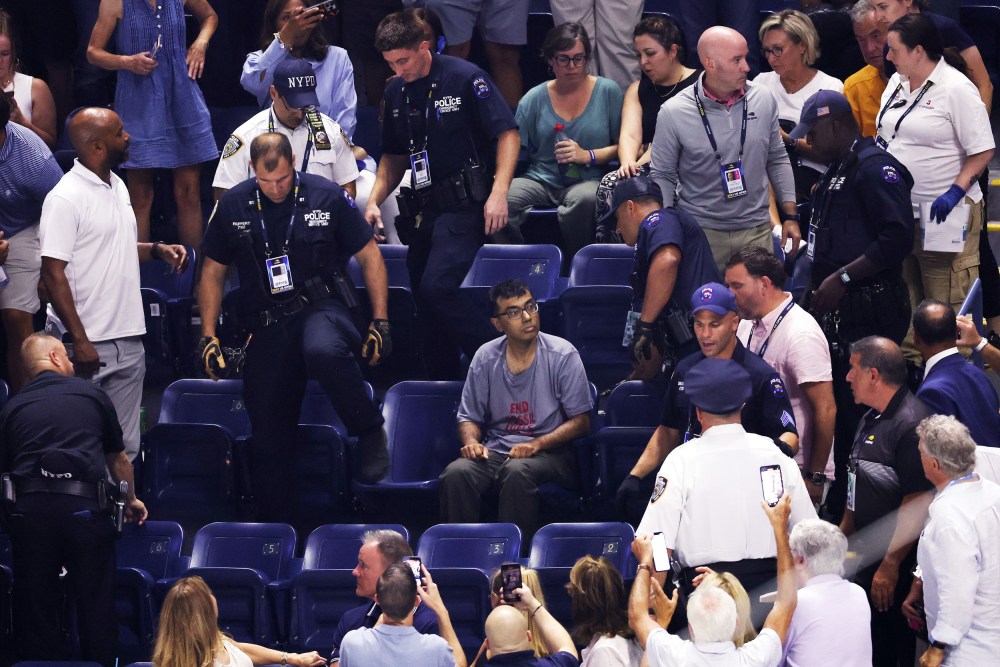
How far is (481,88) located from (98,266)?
183cm

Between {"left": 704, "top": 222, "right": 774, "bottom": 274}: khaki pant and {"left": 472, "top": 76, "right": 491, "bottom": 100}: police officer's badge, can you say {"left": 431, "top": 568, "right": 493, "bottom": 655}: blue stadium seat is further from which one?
{"left": 472, "top": 76, "right": 491, "bottom": 100}: police officer's badge

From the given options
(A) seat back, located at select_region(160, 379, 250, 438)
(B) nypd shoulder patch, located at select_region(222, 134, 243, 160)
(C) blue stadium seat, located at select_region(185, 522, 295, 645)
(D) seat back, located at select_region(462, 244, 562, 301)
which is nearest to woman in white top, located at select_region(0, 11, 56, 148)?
(B) nypd shoulder patch, located at select_region(222, 134, 243, 160)

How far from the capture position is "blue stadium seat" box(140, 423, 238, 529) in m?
6.27

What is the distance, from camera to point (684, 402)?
5219mm

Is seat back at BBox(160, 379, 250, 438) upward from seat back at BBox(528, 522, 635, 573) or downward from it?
upward

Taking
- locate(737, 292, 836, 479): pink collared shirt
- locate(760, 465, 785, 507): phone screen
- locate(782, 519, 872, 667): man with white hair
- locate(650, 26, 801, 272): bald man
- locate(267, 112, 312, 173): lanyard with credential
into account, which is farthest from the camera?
locate(267, 112, 312, 173): lanyard with credential

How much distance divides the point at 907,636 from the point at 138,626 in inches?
109

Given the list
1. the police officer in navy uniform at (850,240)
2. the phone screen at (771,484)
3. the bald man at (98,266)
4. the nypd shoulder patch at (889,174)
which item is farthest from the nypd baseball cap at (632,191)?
the bald man at (98,266)

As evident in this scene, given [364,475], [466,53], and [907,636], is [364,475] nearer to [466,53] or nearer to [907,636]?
[907,636]

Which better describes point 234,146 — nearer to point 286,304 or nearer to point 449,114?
point 449,114

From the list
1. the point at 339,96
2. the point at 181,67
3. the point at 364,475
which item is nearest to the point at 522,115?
the point at 339,96

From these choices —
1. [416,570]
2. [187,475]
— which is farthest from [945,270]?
[187,475]

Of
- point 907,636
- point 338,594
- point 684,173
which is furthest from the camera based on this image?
point 684,173

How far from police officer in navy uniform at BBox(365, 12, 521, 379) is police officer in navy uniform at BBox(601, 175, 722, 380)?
88 cm
